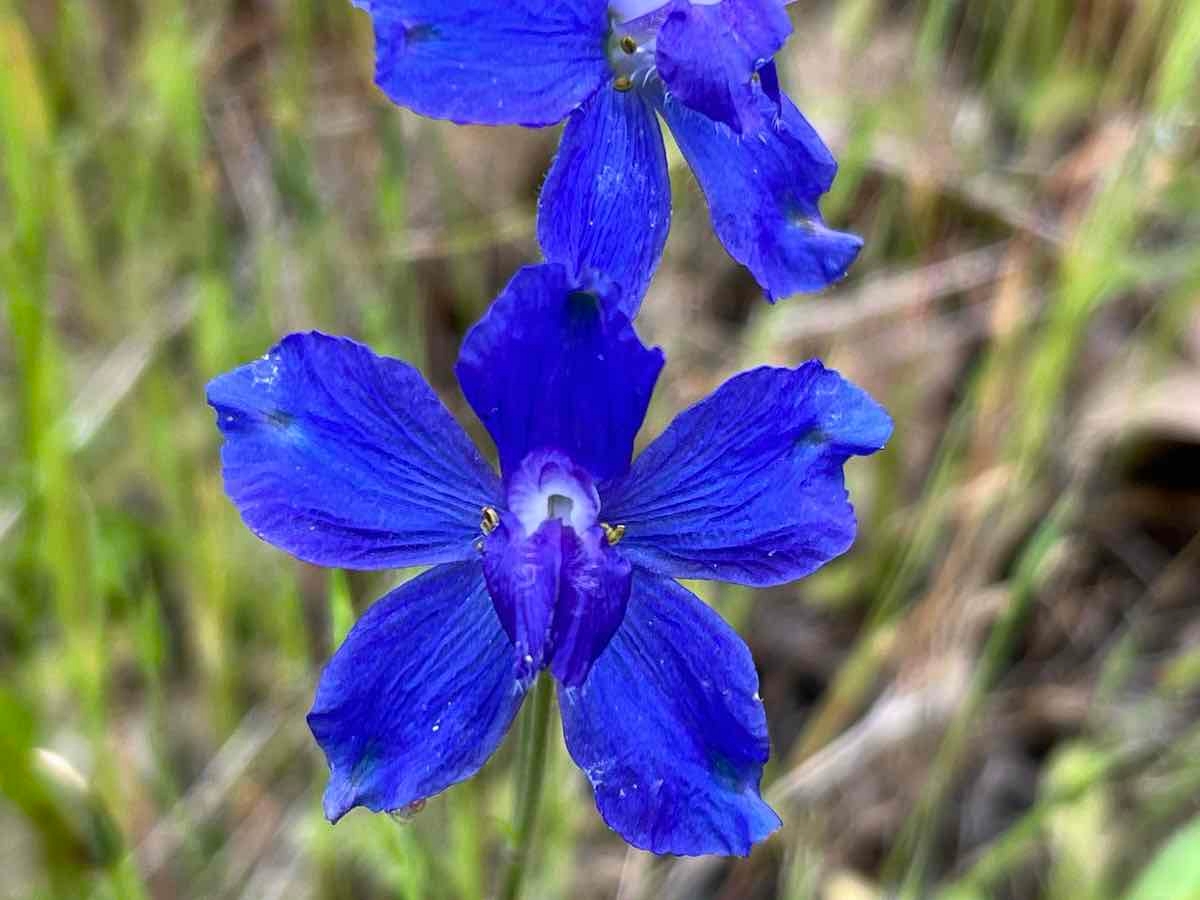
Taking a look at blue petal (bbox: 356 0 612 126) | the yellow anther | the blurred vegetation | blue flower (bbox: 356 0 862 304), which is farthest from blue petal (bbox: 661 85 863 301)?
the blurred vegetation

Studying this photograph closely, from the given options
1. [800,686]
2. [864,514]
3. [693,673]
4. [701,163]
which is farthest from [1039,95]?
[693,673]

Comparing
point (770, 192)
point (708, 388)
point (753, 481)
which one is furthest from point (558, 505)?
point (708, 388)

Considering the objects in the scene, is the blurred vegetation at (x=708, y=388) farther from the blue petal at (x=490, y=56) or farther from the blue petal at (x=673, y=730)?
the blue petal at (x=490, y=56)

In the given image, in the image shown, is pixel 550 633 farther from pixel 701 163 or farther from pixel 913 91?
pixel 913 91

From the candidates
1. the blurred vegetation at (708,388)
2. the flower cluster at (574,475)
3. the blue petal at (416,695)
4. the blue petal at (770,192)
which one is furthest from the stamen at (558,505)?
the blurred vegetation at (708,388)

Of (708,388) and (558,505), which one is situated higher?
(558,505)

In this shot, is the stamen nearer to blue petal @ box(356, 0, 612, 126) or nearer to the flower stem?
the flower stem

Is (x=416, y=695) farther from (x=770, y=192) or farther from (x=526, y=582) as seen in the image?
(x=770, y=192)
